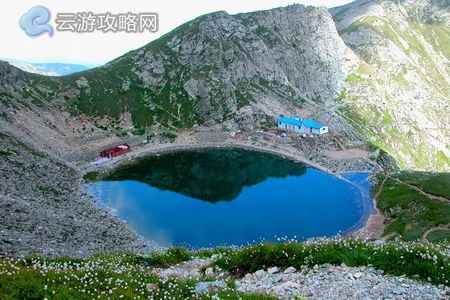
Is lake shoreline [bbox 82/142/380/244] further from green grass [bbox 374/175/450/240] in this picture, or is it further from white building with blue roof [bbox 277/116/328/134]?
white building with blue roof [bbox 277/116/328/134]

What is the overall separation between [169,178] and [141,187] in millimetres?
9255

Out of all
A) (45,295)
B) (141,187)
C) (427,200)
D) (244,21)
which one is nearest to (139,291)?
(45,295)

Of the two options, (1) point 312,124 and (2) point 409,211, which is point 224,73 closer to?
(1) point 312,124

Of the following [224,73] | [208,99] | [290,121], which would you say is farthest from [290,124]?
[224,73]

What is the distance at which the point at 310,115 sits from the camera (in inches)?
6152

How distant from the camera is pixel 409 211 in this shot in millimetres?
73875

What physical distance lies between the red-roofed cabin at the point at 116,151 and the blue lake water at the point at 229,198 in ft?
23.7

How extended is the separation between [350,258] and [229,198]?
71.1 m

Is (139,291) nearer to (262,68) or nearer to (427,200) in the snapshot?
(427,200)

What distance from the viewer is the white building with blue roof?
13738 centimetres

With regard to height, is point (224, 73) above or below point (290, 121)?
above

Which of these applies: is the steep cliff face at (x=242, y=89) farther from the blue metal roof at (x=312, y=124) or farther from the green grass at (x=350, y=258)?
the green grass at (x=350, y=258)

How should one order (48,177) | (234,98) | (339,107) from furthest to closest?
(339,107)
(234,98)
(48,177)

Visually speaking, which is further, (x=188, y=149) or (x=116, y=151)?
(x=188, y=149)
